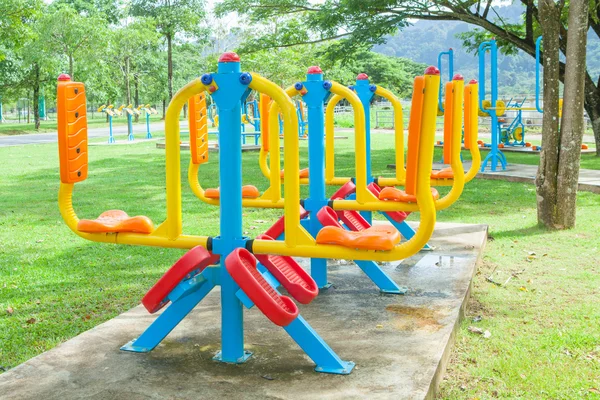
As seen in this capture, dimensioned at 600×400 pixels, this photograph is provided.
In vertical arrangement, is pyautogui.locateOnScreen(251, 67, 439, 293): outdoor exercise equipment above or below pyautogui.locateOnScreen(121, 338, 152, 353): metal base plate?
above

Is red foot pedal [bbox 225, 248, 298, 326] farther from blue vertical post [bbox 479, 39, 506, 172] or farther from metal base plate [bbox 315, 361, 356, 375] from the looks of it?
blue vertical post [bbox 479, 39, 506, 172]

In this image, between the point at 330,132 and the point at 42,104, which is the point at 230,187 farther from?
the point at 42,104

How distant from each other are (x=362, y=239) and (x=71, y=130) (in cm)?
142

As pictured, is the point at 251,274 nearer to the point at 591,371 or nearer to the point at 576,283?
the point at 591,371

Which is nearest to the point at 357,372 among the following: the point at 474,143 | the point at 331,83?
the point at 331,83

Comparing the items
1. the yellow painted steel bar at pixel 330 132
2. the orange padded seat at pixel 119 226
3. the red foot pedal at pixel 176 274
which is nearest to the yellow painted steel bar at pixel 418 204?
the red foot pedal at pixel 176 274

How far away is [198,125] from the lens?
4039 mm

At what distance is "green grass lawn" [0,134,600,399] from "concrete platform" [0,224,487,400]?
0.20 meters

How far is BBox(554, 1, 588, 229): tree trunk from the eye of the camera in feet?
21.3

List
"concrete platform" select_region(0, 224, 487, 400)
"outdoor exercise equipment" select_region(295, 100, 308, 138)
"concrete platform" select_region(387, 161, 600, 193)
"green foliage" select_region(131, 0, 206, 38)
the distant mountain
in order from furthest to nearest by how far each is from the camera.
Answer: the distant mountain
"green foliage" select_region(131, 0, 206, 38)
"outdoor exercise equipment" select_region(295, 100, 308, 138)
"concrete platform" select_region(387, 161, 600, 193)
"concrete platform" select_region(0, 224, 487, 400)

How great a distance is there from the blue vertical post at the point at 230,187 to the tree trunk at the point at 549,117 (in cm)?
450

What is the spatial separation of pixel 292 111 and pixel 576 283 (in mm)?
2933

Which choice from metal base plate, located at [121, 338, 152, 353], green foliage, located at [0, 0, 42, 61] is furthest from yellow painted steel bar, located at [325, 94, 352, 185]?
green foliage, located at [0, 0, 42, 61]

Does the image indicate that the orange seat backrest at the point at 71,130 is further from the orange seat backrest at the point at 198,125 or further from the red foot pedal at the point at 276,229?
the red foot pedal at the point at 276,229
